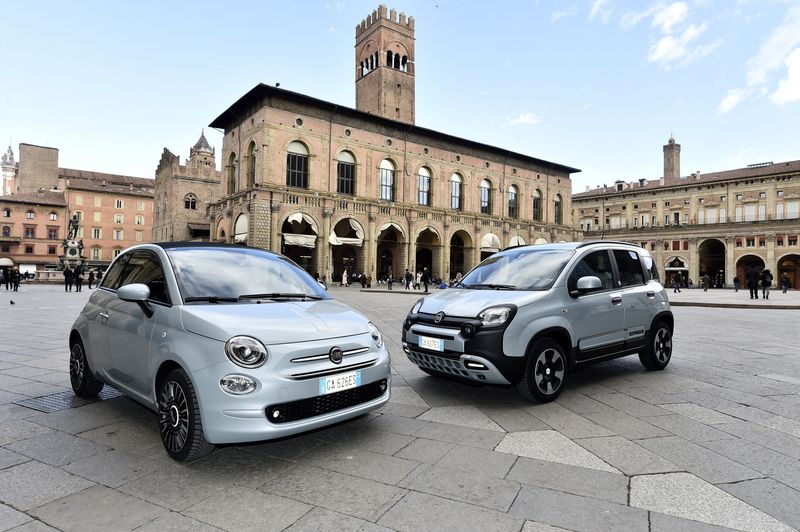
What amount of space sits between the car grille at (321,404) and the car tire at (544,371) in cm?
169

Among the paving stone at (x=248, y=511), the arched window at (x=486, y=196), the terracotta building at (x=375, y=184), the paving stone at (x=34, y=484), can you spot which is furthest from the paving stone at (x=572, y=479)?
the arched window at (x=486, y=196)

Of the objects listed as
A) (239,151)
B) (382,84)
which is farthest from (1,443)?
(382,84)

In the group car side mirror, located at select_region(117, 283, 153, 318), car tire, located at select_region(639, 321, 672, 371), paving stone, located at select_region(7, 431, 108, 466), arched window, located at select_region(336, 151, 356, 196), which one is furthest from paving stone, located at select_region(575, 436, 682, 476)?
arched window, located at select_region(336, 151, 356, 196)

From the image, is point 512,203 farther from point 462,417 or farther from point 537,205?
point 462,417

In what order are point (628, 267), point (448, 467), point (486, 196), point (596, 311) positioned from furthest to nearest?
1. point (486, 196)
2. point (628, 267)
3. point (596, 311)
4. point (448, 467)

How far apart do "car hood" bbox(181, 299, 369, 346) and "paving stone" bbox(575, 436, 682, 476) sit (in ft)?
6.66

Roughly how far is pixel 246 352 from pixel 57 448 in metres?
1.85

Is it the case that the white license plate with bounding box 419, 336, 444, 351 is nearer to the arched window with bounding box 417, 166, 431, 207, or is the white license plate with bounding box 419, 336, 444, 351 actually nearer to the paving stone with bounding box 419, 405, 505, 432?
A: the paving stone with bounding box 419, 405, 505, 432

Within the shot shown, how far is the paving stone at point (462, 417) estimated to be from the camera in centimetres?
409

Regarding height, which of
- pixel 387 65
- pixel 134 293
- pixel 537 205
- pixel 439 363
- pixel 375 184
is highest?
pixel 387 65

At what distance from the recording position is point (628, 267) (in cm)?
599

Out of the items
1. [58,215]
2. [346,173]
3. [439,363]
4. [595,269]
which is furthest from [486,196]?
[58,215]

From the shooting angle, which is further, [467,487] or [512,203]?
[512,203]

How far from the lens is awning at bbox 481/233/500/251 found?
43188mm
